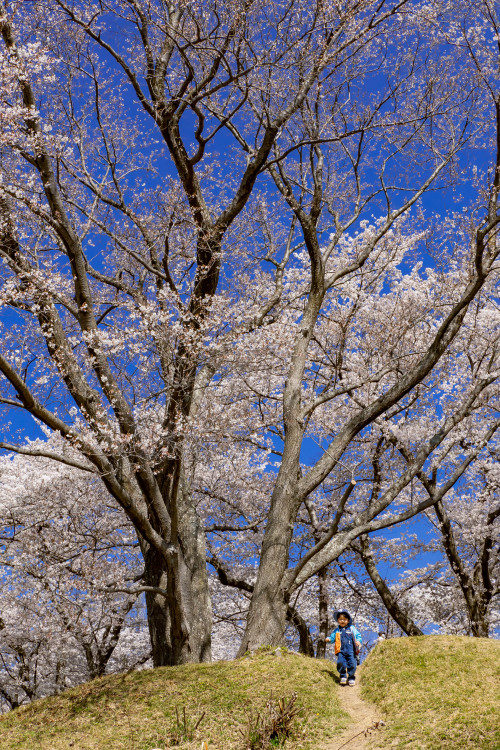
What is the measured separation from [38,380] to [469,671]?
6458 millimetres

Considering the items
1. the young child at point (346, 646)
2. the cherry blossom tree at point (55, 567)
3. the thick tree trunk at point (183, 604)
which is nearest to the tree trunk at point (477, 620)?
the young child at point (346, 646)

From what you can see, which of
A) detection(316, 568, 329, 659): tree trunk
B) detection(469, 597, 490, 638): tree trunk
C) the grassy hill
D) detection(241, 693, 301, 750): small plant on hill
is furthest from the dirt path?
detection(469, 597, 490, 638): tree trunk

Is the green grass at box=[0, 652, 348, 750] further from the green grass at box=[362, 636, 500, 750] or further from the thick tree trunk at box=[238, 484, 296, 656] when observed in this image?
the green grass at box=[362, 636, 500, 750]

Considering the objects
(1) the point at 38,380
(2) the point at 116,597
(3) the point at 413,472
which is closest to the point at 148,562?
(1) the point at 38,380

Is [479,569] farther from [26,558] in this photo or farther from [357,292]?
[26,558]

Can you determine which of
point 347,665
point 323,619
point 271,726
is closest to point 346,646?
point 347,665

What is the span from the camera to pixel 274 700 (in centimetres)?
588

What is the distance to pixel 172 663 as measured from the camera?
320 inches

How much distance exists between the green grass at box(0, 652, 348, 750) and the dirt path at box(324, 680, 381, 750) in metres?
0.11

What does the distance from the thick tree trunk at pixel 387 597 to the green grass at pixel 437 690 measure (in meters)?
4.51

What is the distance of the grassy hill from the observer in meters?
5.28

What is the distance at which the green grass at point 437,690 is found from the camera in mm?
4984

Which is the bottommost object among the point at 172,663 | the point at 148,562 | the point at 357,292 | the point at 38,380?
the point at 172,663

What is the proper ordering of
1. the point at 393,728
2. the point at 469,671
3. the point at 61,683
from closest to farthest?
the point at 393,728 → the point at 469,671 → the point at 61,683
